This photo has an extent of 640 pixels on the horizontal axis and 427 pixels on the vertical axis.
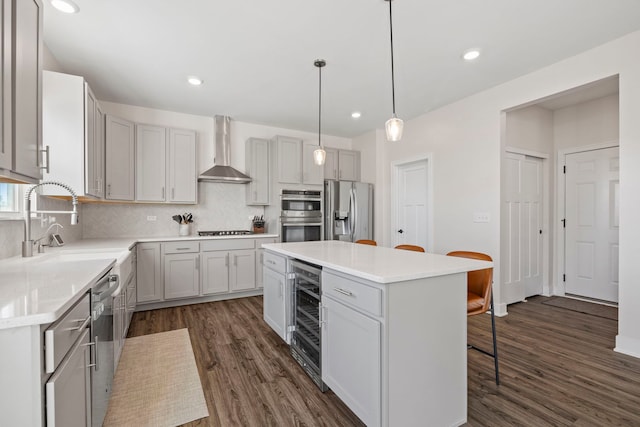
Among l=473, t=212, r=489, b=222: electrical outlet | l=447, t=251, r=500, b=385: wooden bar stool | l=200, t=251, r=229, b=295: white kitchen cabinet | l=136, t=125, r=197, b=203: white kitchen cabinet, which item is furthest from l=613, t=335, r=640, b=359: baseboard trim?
l=136, t=125, r=197, b=203: white kitchen cabinet

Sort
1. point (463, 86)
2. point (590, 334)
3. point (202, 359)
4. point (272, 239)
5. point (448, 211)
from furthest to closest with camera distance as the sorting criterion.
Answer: point (272, 239), point (448, 211), point (463, 86), point (590, 334), point (202, 359)

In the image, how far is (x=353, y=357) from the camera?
1616 millimetres

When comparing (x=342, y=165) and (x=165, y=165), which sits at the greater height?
(x=342, y=165)

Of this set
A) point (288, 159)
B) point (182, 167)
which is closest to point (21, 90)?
point (182, 167)

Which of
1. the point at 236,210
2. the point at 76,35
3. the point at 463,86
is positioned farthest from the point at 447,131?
the point at 76,35

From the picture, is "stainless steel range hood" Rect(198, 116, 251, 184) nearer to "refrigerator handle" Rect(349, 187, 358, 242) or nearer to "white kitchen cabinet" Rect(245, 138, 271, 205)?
"white kitchen cabinet" Rect(245, 138, 271, 205)

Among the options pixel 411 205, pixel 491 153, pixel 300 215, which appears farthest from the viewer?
pixel 411 205

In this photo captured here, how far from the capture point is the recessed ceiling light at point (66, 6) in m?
2.06

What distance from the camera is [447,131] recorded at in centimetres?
404

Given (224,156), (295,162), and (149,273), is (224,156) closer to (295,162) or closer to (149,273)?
(295,162)

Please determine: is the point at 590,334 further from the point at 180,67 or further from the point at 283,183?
the point at 180,67

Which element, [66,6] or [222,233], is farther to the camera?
[222,233]

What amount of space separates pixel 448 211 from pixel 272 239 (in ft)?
8.41

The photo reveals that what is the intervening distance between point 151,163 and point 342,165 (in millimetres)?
Result: 3039
